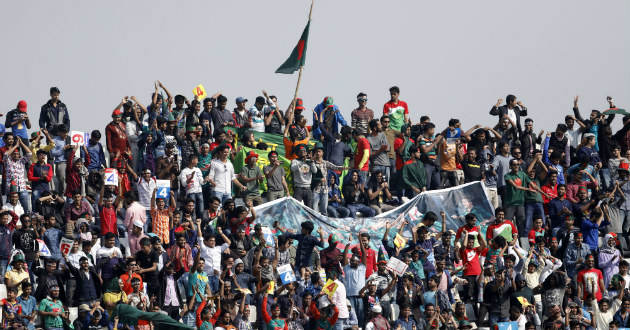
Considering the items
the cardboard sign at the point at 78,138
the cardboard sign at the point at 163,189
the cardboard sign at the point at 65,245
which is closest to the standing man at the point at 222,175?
the cardboard sign at the point at 163,189

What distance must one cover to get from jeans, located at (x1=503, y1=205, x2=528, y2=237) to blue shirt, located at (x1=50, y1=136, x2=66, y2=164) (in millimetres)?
8563

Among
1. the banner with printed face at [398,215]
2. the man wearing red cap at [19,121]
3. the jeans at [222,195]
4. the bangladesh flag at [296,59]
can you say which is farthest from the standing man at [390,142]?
the man wearing red cap at [19,121]

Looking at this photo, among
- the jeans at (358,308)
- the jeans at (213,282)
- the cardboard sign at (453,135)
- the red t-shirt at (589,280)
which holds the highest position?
the cardboard sign at (453,135)

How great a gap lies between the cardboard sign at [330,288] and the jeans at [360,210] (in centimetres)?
374

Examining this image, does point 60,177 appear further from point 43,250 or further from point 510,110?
point 510,110

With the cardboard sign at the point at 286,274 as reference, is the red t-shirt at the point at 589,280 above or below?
below

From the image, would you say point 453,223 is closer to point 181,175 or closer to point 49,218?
point 181,175

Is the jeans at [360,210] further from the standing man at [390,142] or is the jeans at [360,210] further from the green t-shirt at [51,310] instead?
the green t-shirt at [51,310]

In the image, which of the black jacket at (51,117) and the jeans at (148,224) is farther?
the black jacket at (51,117)

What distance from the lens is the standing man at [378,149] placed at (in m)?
30.5

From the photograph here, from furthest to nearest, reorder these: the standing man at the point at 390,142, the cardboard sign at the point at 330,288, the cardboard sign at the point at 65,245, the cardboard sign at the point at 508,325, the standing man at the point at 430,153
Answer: the standing man at the point at 390,142, the standing man at the point at 430,153, the cardboard sign at the point at 508,325, the cardboard sign at the point at 330,288, the cardboard sign at the point at 65,245

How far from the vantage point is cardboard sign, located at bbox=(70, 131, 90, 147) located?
95.0ft

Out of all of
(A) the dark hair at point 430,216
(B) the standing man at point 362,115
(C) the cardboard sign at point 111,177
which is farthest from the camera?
(B) the standing man at point 362,115

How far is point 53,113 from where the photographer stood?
2978 centimetres
